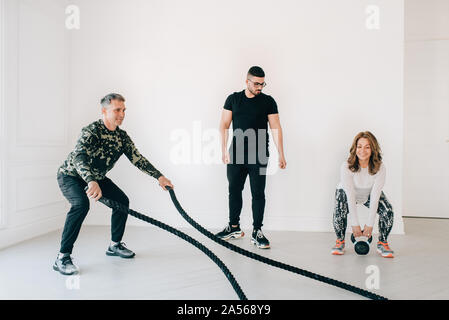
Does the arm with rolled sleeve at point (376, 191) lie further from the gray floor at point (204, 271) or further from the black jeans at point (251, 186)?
the black jeans at point (251, 186)

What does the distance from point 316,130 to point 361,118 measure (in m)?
0.43

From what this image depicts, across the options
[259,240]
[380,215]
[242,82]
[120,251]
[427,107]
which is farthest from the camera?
[427,107]

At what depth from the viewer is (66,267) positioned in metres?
2.12

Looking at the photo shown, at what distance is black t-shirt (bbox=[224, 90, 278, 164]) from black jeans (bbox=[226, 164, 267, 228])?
0.06m

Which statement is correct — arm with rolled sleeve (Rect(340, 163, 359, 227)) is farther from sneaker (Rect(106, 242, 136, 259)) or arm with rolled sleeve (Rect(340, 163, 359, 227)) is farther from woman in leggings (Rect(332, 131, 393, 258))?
sneaker (Rect(106, 242, 136, 259))

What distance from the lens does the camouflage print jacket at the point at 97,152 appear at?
6.77ft

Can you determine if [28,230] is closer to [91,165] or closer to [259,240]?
[91,165]

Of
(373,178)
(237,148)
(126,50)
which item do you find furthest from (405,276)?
(126,50)

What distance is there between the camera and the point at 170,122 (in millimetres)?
3564

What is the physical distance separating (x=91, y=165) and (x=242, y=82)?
5.97ft

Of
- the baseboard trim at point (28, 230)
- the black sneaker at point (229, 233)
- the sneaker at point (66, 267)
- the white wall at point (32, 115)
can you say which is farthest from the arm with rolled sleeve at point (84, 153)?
the black sneaker at point (229, 233)

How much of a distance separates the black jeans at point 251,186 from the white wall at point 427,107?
6.92ft

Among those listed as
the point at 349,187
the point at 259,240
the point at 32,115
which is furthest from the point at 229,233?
the point at 32,115
